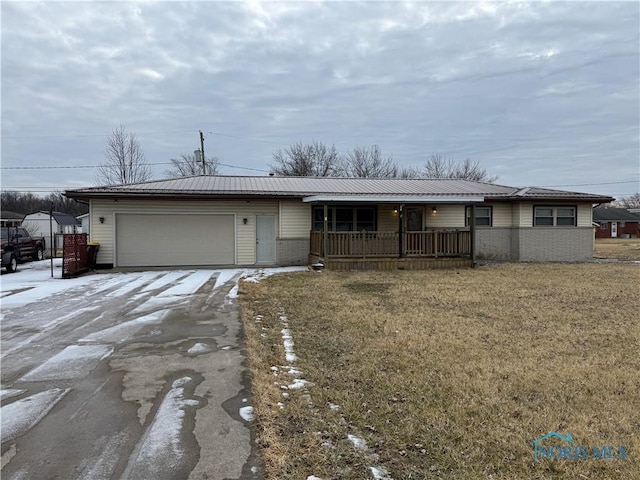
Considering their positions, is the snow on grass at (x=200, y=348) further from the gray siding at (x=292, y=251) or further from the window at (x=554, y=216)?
the window at (x=554, y=216)

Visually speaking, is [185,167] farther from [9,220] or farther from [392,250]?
[392,250]

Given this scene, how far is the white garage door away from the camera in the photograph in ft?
49.9

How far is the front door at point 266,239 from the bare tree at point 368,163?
25.4 m

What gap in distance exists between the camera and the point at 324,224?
47.3ft

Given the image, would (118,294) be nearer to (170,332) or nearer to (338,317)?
(170,332)

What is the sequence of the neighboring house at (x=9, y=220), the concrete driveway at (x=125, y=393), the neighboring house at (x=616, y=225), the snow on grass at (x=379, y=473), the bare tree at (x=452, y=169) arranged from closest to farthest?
the snow on grass at (x=379, y=473) → the concrete driveway at (x=125, y=393) → the neighboring house at (x=9, y=220) → the bare tree at (x=452, y=169) → the neighboring house at (x=616, y=225)

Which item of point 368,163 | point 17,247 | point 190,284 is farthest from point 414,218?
point 368,163

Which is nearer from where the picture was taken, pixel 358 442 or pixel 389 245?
pixel 358 442

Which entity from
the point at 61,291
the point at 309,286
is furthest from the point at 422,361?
the point at 61,291

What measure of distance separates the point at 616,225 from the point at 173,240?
53046 mm

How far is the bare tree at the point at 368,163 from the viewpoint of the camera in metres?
40.9

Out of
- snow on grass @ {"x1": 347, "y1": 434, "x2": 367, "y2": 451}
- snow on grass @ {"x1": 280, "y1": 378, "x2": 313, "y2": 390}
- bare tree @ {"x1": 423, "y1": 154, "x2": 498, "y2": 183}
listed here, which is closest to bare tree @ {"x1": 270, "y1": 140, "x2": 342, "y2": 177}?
bare tree @ {"x1": 423, "y1": 154, "x2": 498, "y2": 183}

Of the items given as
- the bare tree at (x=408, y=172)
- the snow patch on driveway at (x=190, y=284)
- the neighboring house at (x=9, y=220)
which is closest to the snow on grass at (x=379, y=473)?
the snow patch on driveway at (x=190, y=284)

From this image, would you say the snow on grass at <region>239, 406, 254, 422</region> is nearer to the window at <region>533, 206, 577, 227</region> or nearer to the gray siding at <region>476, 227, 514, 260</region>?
the gray siding at <region>476, 227, 514, 260</region>
